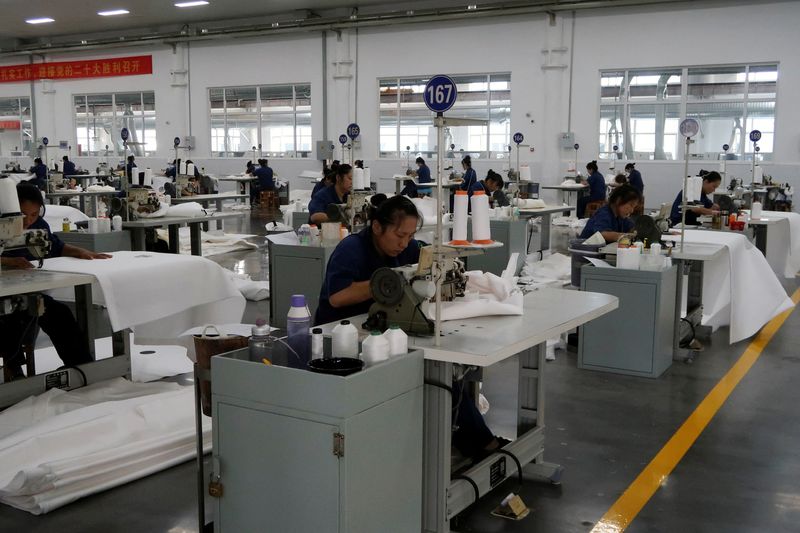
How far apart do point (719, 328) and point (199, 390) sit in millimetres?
4534

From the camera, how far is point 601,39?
13.8 metres

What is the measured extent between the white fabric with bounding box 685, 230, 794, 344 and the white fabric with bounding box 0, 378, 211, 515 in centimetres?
359

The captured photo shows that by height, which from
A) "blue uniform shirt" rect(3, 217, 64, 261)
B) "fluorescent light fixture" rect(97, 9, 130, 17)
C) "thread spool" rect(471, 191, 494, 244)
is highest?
"fluorescent light fixture" rect(97, 9, 130, 17)

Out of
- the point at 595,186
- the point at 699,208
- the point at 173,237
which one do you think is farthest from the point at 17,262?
the point at 595,186

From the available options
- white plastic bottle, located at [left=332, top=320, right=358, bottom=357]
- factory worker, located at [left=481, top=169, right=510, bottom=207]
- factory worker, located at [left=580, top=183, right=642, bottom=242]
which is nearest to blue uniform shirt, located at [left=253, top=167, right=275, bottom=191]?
factory worker, located at [left=481, top=169, right=510, bottom=207]

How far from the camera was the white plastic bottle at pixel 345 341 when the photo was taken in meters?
2.32

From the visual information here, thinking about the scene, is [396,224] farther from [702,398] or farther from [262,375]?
[702,398]

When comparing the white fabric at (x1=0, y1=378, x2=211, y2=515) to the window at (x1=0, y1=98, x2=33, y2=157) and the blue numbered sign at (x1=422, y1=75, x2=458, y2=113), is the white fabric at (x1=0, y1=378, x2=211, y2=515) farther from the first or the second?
the window at (x1=0, y1=98, x2=33, y2=157)

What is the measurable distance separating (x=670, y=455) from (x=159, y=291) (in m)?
2.65

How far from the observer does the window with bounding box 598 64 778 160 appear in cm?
1315

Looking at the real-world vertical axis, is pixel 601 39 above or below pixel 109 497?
above

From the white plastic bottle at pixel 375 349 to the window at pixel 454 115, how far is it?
1281 cm

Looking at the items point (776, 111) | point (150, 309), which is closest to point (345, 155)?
point (776, 111)

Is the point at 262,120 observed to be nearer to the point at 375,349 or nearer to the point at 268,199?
the point at 268,199
